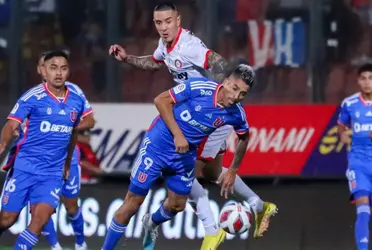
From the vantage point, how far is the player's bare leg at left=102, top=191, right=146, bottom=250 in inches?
461

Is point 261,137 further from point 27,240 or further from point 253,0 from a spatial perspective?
point 27,240

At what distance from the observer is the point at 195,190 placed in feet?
41.0

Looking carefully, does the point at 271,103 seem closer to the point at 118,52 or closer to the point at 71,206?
the point at 71,206

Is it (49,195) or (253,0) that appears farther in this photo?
(253,0)

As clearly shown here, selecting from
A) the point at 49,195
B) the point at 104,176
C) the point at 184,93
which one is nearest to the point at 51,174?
the point at 49,195

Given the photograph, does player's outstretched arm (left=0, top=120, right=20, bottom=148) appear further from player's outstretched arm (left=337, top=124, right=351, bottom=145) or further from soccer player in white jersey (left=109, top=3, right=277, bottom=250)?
player's outstretched arm (left=337, top=124, right=351, bottom=145)

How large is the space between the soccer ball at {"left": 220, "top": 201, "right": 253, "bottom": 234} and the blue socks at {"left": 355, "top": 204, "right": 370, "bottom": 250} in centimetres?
131

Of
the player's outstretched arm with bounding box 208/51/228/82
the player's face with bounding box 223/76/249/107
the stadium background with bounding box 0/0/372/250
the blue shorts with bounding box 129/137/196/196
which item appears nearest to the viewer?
the player's face with bounding box 223/76/249/107

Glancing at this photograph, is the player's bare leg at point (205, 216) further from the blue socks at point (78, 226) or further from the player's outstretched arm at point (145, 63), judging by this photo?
the blue socks at point (78, 226)

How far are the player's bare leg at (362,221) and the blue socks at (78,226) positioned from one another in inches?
104

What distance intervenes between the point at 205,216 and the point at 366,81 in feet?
7.06

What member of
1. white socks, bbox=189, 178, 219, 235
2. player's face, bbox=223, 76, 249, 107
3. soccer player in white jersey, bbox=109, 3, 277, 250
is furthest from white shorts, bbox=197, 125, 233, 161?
player's face, bbox=223, 76, 249, 107

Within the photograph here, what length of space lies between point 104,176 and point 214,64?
3.01m

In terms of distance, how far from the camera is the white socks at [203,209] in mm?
12398
